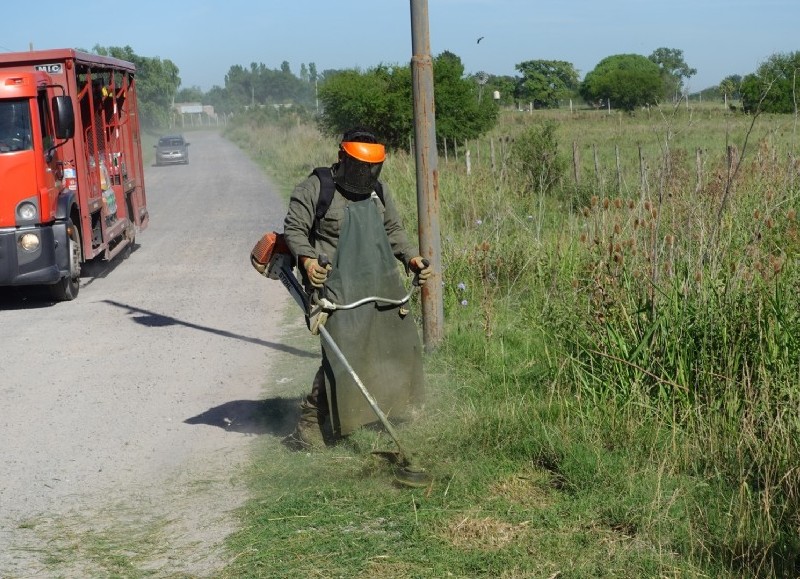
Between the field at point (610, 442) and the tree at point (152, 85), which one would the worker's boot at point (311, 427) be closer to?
the field at point (610, 442)

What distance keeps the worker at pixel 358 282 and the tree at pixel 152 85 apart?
70263 mm

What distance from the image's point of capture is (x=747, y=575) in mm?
3857

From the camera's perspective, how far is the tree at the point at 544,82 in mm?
61750

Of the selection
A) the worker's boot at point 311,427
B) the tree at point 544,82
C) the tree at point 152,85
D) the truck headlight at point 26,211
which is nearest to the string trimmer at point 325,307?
the worker's boot at point 311,427

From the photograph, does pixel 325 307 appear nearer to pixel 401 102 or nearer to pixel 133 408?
pixel 133 408

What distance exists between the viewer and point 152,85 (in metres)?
83.2

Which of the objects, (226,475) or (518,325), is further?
(518,325)

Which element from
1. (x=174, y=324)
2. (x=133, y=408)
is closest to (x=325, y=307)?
(x=133, y=408)

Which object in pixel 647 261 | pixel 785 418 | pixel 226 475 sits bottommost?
pixel 226 475

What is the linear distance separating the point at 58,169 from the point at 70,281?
4.38 ft

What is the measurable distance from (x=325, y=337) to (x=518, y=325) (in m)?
3.06

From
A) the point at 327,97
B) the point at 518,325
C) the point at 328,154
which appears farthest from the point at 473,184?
the point at 328,154

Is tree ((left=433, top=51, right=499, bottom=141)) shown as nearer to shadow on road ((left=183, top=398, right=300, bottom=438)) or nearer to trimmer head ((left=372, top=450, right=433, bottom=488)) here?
shadow on road ((left=183, top=398, right=300, bottom=438))

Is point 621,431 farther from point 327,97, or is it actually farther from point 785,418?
point 327,97
